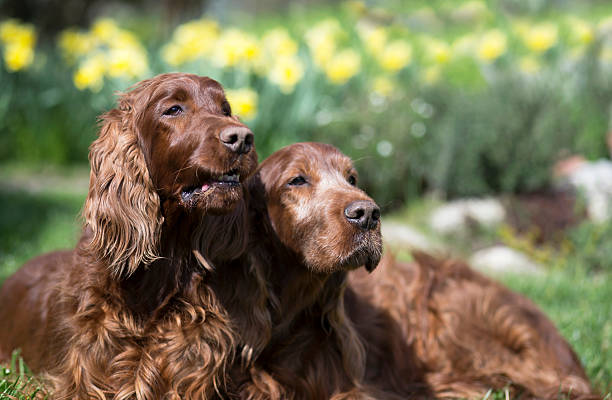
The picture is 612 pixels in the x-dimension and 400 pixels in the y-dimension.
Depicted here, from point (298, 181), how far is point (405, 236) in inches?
141

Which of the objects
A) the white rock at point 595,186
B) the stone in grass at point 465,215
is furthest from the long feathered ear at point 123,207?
the white rock at point 595,186

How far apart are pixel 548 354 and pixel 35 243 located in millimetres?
→ 3457

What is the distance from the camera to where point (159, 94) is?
2375 millimetres

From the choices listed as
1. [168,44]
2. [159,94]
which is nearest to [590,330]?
[159,94]

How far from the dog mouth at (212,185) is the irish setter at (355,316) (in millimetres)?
414

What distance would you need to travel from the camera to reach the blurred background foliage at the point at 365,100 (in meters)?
6.48

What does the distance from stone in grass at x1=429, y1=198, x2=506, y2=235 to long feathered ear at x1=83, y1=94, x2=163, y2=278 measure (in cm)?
414

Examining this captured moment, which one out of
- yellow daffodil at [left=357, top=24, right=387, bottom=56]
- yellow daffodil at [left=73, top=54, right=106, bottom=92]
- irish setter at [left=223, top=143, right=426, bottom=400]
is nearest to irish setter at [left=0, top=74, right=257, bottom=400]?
irish setter at [left=223, top=143, right=426, bottom=400]

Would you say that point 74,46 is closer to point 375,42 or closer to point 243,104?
point 243,104

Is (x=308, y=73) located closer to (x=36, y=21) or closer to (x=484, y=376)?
(x=484, y=376)

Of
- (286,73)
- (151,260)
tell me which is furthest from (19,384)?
(286,73)

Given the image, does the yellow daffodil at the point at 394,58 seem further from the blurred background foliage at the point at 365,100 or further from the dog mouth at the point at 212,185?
the dog mouth at the point at 212,185

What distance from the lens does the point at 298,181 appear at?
2682mm

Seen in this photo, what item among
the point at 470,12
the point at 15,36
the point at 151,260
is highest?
the point at 470,12
